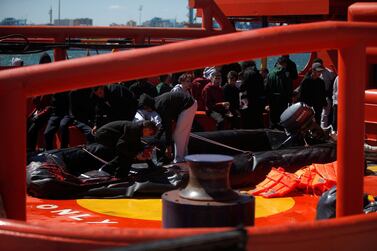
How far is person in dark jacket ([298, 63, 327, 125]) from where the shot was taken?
1428cm

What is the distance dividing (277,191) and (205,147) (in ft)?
11.0

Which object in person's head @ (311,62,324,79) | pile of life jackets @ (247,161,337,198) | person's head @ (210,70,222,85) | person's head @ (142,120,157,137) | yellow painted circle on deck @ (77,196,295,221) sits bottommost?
yellow painted circle on deck @ (77,196,295,221)

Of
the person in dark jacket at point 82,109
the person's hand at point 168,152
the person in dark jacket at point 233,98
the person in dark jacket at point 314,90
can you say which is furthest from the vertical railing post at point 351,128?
the person in dark jacket at point 314,90

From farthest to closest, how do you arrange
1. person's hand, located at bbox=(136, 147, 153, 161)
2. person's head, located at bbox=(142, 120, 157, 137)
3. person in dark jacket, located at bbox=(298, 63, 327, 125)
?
person in dark jacket, located at bbox=(298, 63, 327, 125)
person's head, located at bbox=(142, 120, 157, 137)
person's hand, located at bbox=(136, 147, 153, 161)

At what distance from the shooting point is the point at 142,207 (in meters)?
7.54

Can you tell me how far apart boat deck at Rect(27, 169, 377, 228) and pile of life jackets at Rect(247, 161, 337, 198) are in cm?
9

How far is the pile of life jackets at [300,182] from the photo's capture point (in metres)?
7.86

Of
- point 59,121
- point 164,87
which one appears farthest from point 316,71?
point 59,121

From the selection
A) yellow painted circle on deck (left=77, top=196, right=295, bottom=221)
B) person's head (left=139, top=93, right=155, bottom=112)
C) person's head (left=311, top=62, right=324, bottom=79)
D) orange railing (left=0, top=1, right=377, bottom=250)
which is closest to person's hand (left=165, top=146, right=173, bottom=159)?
person's head (left=139, top=93, right=155, bottom=112)

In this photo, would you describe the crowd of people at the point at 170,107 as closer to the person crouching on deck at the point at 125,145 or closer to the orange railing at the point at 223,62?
the person crouching on deck at the point at 125,145

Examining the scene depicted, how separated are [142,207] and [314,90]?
24.8 feet

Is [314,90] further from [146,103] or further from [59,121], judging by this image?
[59,121]

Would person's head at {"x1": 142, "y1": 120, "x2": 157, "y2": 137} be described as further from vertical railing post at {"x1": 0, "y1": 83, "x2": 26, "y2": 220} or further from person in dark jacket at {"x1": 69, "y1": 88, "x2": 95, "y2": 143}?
vertical railing post at {"x1": 0, "y1": 83, "x2": 26, "y2": 220}

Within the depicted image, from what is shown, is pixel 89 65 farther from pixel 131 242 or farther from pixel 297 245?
pixel 297 245
